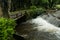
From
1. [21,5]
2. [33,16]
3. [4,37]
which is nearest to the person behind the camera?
[4,37]

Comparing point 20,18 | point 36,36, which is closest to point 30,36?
point 36,36

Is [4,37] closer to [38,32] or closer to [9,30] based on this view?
[9,30]

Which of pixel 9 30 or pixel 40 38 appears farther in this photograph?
pixel 40 38

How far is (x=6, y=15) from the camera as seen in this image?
37.1 ft

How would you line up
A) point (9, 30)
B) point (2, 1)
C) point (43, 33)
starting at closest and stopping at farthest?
1. point (9, 30)
2. point (2, 1)
3. point (43, 33)

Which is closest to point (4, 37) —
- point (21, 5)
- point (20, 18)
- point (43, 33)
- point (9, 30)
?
point (9, 30)

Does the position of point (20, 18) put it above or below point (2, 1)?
below

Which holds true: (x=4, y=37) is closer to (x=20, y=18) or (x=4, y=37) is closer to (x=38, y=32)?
(x=38, y=32)

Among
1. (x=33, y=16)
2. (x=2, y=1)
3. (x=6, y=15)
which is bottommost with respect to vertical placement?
(x=33, y=16)

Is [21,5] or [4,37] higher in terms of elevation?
[4,37]

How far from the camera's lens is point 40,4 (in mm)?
27625

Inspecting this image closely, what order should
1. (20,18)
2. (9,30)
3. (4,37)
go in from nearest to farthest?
1. (4,37)
2. (9,30)
3. (20,18)

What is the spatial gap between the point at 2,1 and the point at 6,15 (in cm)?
137

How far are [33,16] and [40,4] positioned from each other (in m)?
7.80
